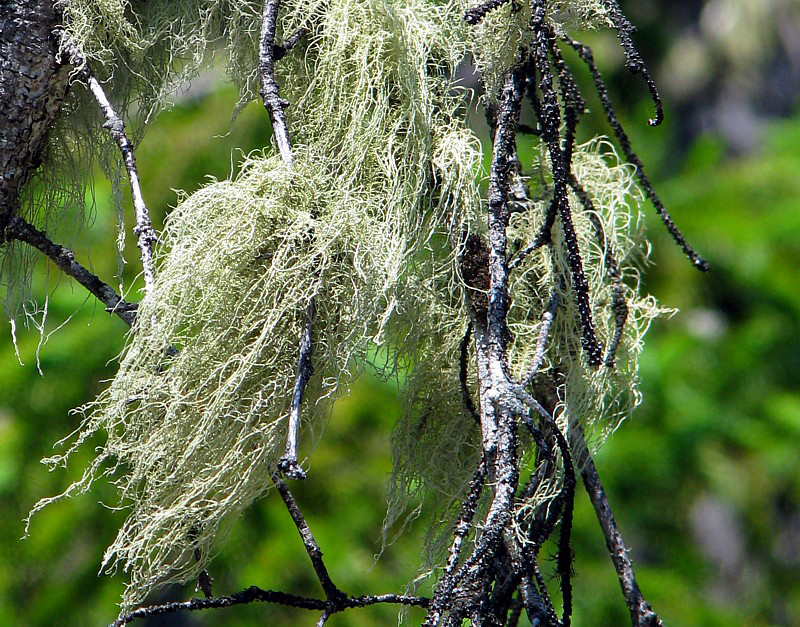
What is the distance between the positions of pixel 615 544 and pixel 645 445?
77.6 inches

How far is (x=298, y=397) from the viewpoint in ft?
2.84

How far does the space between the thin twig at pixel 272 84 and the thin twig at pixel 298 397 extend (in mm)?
184

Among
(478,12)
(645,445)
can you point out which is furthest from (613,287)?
(645,445)

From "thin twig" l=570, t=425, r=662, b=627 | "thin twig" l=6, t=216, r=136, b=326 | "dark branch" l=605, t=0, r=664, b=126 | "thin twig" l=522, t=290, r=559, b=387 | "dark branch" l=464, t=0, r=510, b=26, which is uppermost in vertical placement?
"thin twig" l=6, t=216, r=136, b=326

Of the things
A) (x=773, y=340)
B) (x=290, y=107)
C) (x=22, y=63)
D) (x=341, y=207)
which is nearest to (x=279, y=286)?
(x=341, y=207)

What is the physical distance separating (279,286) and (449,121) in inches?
12.0

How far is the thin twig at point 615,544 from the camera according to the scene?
2.73 ft

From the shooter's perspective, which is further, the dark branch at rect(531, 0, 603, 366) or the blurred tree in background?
the blurred tree in background

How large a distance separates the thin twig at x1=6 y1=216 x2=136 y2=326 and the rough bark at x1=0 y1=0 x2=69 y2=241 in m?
0.03

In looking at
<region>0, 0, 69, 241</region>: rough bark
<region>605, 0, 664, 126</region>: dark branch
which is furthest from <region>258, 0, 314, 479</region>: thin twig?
<region>605, 0, 664, 126</region>: dark branch

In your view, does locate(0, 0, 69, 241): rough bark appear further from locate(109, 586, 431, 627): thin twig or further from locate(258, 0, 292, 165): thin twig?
locate(109, 586, 431, 627): thin twig

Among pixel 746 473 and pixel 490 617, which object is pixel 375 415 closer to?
pixel 746 473

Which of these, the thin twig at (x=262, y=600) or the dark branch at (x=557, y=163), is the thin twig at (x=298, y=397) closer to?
the thin twig at (x=262, y=600)

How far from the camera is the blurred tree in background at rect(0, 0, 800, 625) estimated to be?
2490 millimetres
